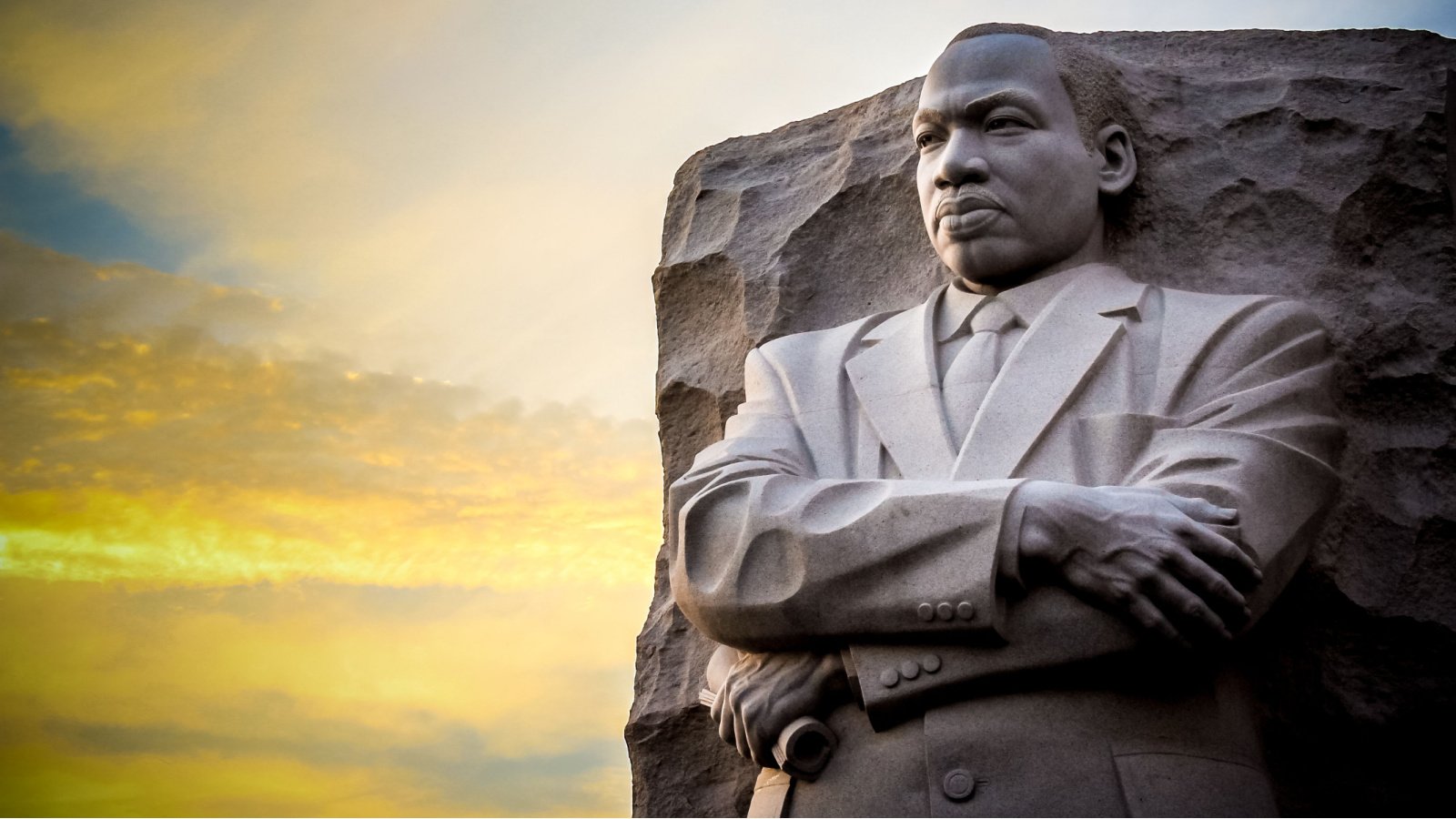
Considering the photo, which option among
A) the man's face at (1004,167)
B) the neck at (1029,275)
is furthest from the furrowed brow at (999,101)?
the neck at (1029,275)

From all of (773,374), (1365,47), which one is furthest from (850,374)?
(1365,47)

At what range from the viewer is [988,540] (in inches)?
167

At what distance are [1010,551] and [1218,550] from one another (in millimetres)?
541

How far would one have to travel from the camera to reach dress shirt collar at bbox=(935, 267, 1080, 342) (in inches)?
206

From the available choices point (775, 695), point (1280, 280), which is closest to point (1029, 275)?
point (1280, 280)

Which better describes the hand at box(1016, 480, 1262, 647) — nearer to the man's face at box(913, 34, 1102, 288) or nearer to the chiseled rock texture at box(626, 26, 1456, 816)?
the chiseled rock texture at box(626, 26, 1456, 816)

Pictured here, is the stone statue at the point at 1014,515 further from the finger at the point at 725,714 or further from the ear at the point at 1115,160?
the ear at the point at 1115,160

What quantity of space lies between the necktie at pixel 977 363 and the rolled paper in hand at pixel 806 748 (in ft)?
3.30

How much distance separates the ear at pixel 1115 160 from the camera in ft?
18.5

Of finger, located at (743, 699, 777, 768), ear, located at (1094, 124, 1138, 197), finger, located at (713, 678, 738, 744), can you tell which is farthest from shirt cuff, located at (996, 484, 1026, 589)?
ear, located at (1094, 124, 1138, 197)

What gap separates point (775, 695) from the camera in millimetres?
4566

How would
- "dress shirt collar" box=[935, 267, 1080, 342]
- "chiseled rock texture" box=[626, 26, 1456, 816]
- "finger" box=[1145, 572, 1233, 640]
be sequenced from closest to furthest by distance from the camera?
"finger" box=[1145, 572, 1233, 640], "chiseled rock texture" box=[626, 26, 1456, 816], "dress shirt collar" box=[935, 267, 1080, 342]

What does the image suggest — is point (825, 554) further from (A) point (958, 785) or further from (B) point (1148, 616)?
(B) point (1148, 616)

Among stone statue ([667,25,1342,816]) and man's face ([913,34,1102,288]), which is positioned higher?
man's face ([913,34,1102,288])
